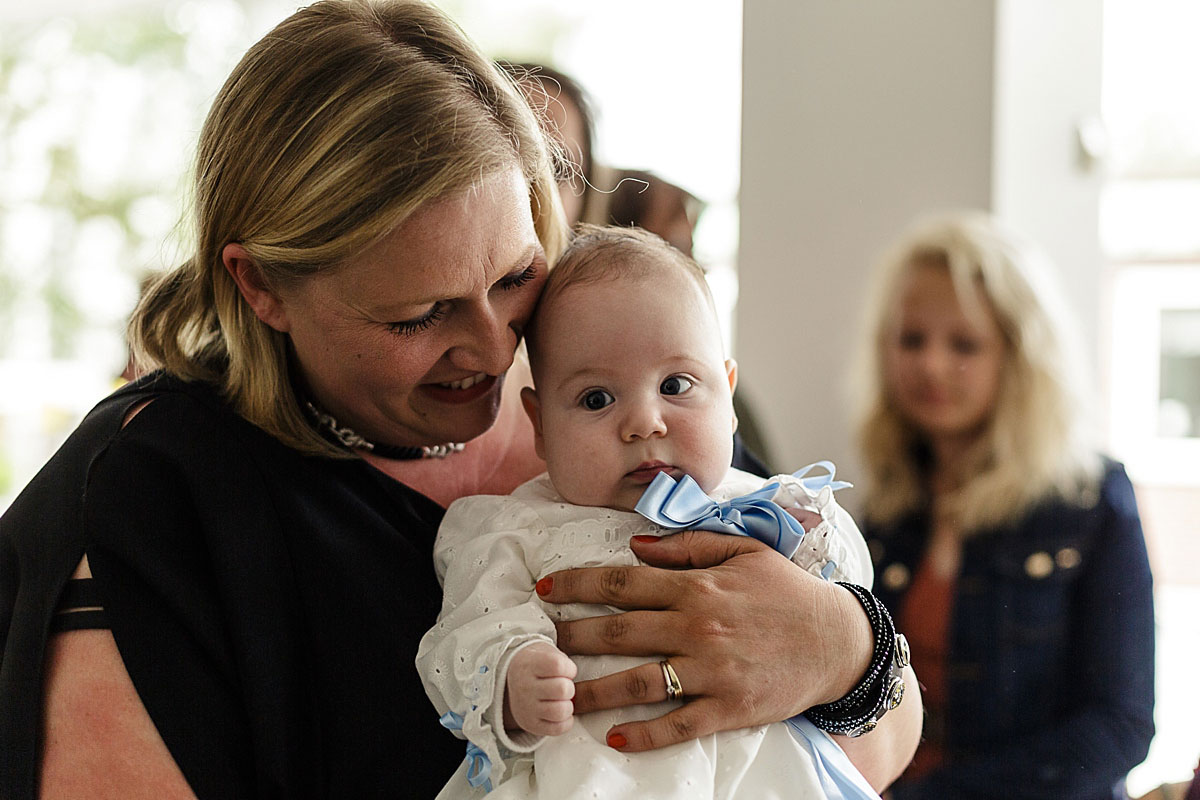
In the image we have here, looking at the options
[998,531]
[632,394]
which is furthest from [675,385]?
[998,531]

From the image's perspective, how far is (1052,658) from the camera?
4.17 ft

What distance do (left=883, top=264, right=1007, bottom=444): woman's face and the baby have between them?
1.86ft

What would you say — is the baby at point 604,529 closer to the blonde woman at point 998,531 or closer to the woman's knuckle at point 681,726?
the woman's knuckle at point 681,726

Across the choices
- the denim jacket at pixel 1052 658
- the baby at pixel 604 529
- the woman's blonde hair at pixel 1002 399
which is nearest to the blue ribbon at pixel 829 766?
the baby at pixel 604 529

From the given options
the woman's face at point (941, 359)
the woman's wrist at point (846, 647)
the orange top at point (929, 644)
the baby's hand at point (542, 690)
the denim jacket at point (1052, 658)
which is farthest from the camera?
the woman's face at point (941, 359)

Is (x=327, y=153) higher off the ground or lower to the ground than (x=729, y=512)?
higher

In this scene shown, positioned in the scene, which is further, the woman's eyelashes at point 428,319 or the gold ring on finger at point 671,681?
the woman's eyelashes at point 428,319

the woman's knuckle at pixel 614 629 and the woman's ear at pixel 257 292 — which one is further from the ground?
the woman's ear at pixel 257 292

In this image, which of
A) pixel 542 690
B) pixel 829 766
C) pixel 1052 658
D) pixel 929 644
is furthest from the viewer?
pixel 929 644

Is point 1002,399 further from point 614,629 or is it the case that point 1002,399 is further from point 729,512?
point 614,629

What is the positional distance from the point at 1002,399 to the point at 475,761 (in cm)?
97

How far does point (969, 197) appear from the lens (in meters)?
1.43

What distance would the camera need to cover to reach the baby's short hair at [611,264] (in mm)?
977

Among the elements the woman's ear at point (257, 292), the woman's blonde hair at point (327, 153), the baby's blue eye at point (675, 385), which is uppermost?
the woman's blonde hair at point (327, 153)
